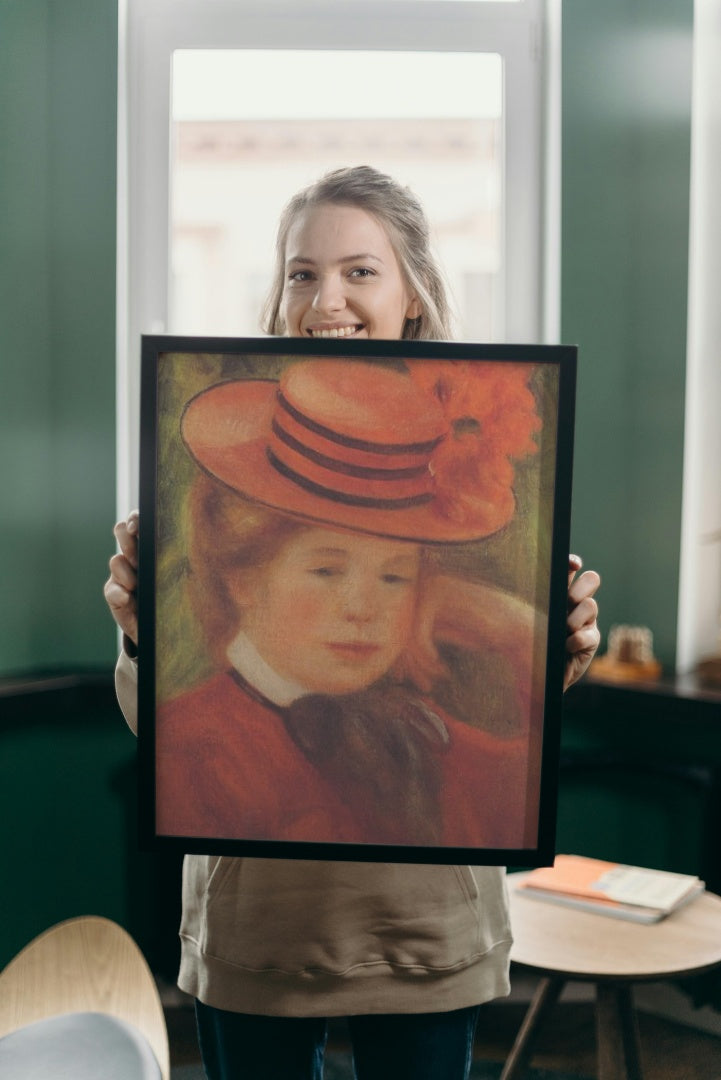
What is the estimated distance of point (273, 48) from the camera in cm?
255

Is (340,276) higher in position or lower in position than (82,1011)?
higher

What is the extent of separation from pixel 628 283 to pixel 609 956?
64.3 inches

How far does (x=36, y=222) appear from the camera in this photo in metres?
2.48

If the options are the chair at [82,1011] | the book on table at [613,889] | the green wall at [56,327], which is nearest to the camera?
the chair at [82,1011]

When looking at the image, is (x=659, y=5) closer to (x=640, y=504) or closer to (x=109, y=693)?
(x=640, y=504)

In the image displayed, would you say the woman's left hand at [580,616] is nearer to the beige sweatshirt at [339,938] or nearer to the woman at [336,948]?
the woman at [336,948]

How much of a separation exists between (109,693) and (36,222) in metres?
1.14

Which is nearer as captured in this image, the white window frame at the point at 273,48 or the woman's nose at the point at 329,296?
the woman's nose at the point at 329,296

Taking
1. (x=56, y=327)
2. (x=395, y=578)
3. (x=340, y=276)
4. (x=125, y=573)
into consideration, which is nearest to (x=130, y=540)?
(x=125, y=573)

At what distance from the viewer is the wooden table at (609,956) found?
1613 mm

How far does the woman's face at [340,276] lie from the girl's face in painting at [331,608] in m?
0.29

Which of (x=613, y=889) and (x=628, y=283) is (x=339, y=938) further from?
(x=628, y=283)

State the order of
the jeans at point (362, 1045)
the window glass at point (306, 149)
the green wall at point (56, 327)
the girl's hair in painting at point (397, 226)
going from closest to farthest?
the jeans at point (362, 1045)
the girl's hair in painting at point (397, 226)
the green wall at point (56, 327)
the window glass at point (306, 149)

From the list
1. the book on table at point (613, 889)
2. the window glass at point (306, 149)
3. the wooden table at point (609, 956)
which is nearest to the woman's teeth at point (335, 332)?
the wooden table at point (609, 956)
